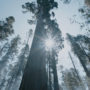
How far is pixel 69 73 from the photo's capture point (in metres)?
32.2

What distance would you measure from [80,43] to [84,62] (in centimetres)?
513

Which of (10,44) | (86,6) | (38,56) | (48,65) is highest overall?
(10,44)

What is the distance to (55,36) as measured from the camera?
1425 cm

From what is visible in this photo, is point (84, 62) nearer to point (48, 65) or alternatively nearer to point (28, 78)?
point (48, 65)

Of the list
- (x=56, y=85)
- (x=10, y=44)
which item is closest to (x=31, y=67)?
(x=56, y=85)

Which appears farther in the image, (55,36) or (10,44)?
(10,44)

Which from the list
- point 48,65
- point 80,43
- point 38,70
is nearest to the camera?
point 38,70

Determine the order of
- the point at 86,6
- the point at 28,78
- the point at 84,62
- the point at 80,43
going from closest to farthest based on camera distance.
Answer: the point at 28,78 → the point at 86,6 → the point at 84,62 → the point at 80,43

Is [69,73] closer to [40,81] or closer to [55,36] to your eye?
[55,36]

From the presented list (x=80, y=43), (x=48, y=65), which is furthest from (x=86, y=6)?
(x=80, y=43)

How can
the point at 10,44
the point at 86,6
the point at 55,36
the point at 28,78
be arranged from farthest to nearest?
the point at 10,44 < the point at 55,36 < the point at 86,6 < the point at 28,78

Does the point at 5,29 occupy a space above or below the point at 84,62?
above

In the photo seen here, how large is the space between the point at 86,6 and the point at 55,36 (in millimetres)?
5851

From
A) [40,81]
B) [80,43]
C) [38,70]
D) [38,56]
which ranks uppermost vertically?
[80,43]
